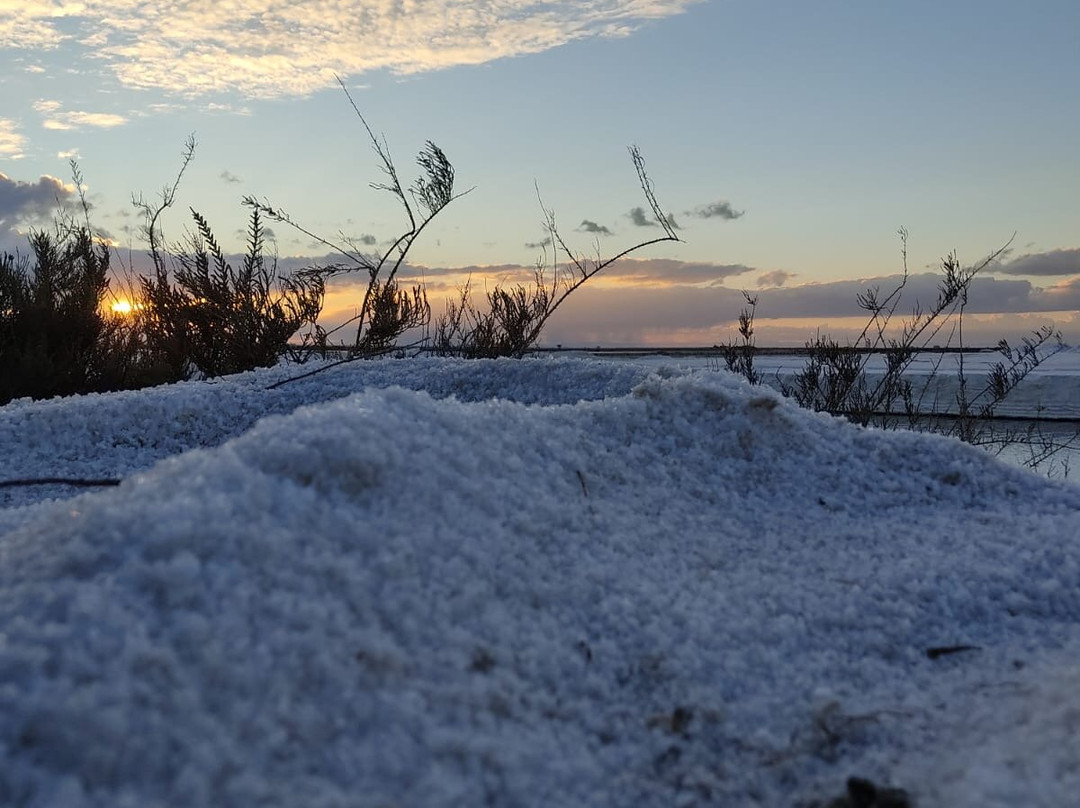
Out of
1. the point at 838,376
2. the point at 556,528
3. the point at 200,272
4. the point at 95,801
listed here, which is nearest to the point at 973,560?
the point at 556,528

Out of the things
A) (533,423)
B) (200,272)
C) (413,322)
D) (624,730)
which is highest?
(200,272)

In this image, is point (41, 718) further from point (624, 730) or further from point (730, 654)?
point (730, 654)

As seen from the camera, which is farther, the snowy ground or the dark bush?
the dark bush

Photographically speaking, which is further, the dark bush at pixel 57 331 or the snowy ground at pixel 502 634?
the dark bush at pixel 57 331

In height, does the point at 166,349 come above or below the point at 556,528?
above

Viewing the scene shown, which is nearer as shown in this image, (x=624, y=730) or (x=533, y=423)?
(x=624, y=730)

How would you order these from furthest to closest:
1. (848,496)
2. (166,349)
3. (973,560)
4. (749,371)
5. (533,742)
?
1. (166,349)
2. (749,371)
3. (848,496)
4. (973,560)
5. (533,742)

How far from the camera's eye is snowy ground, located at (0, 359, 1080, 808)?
0.75 m

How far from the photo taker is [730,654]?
3.57ft

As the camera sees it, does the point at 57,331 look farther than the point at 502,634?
Yes

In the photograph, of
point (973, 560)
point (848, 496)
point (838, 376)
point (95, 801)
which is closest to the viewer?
point (95, 801)

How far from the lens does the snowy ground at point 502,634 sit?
0.75m

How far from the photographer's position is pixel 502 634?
99 centimetres

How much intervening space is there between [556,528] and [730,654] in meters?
0.32
